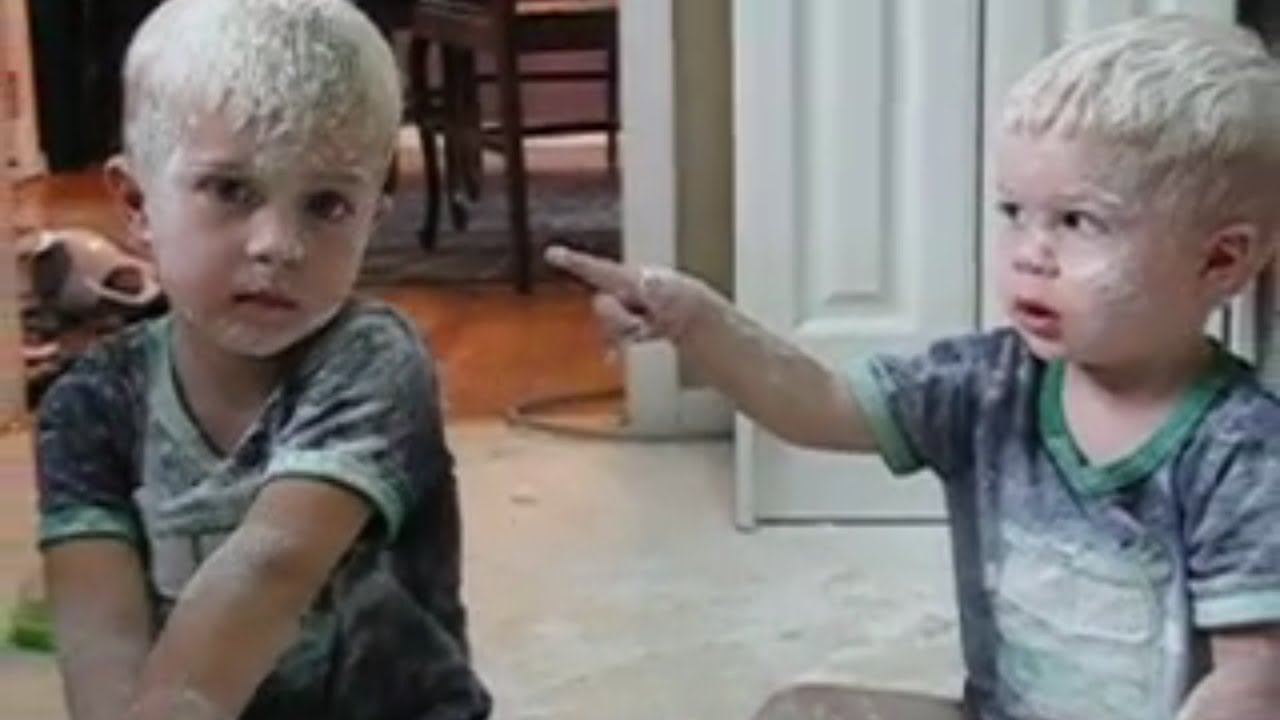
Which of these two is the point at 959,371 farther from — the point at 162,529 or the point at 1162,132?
the point at 162,529

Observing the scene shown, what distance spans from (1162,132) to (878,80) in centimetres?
150

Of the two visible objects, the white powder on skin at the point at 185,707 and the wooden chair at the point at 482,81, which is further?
the wooden chair at the point at 482,81

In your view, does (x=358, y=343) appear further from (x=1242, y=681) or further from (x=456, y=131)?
(x=456, y=131)

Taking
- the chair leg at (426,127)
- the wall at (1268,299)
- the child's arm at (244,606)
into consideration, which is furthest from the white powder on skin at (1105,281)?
the chair leg at (426,127)

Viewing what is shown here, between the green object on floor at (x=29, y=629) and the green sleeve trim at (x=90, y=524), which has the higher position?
the green sleeve trim at (x=90, y=524)

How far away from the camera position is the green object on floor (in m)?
2.00

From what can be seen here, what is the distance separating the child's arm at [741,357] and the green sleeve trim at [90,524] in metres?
0.24

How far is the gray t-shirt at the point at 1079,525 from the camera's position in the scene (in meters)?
1.05

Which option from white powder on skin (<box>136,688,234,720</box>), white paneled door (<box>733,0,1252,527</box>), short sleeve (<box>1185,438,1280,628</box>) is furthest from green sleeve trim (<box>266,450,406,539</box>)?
white paneled door (<box>733,0,1252,527</box>)

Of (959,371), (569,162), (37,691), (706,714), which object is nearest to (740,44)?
(706,714)

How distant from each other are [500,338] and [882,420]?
2.52 metres

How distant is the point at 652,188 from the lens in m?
2.97

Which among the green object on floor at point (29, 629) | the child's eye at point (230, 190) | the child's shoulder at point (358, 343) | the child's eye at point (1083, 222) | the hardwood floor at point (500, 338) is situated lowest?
the hardwood floor at point (500, 338)

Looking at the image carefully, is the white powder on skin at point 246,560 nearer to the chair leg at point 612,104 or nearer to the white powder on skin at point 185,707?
the white powder on skin at point 185,707
